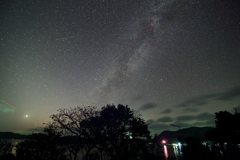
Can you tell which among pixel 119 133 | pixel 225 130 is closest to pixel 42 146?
pixel 119 133

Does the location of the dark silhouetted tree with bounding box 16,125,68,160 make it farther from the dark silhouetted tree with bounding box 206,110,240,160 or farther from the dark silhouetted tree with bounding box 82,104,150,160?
the dark silhouetted tree with bounding box 206,110,240,160

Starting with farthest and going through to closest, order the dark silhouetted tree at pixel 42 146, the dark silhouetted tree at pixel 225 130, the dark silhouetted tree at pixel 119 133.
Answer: the dark silhouetted tree at pixel 225 130, the dark silhouetted tree at pixel 119 133, the dark silhouetted tree at pixel 42 146

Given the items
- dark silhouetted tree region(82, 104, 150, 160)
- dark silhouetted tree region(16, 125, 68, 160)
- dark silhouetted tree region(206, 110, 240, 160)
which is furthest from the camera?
dark silhouetted tree region(206, 110, 240, 160)

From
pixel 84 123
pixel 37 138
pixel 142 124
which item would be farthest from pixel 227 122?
pixel 37 138

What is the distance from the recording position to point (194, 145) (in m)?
16.9

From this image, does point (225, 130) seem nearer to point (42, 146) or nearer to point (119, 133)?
point (119, 133)

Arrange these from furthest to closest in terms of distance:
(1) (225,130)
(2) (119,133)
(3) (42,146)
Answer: (1) (225,130)
(2) (119,133)
(3) (42,146)

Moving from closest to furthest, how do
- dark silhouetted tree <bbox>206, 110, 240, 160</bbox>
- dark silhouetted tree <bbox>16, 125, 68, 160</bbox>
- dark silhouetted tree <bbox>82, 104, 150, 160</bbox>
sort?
dark silhouetted tree <bbox>16, 125, 68, 160</bbox> < dark silhouetted tree <bbox>82, 104, 150, 160</bbox> < dark silhouetted tree <bbox>206, 110, 240, 160</bbox>

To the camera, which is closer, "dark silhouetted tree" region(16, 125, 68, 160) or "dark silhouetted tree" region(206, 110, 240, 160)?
"dark silhouetted tree" region(16, 125, 68, 160)

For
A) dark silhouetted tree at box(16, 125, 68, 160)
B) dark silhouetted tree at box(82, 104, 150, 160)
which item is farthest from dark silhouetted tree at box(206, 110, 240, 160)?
dark silhouetted tree at box(16, 125, 68, 160)

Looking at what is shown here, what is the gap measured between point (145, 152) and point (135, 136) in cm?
376

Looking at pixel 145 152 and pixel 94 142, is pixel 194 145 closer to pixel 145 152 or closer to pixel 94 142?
pixel 145 152

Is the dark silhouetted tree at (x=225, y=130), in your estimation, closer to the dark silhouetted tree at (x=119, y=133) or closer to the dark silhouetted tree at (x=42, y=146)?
the dark silhouetted tree at (x=119, y=133)

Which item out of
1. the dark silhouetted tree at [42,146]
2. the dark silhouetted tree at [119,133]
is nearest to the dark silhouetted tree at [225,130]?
the dark silhouetted tree at [119,133]
